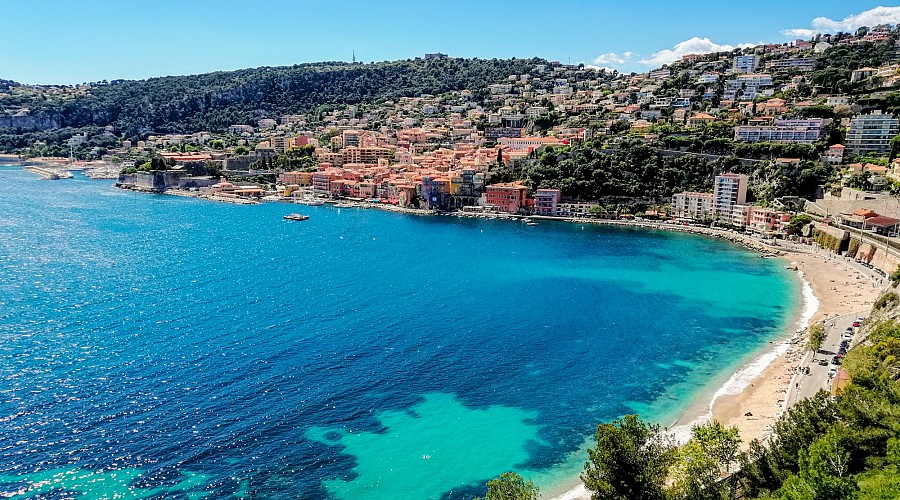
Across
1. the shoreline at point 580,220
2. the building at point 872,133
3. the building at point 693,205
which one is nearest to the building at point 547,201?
the shoreline at point 580,220

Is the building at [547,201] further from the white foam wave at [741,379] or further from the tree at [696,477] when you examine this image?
the tree at [696,477]

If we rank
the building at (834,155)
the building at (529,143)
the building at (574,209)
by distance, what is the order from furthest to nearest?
1. the building at (529,143)
2. the building at (574,209)
3. the building at (834,155)

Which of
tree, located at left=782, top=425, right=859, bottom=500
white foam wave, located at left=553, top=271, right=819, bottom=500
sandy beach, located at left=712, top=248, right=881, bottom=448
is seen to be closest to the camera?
tree, located at left=782, top=425, right=859, bottom=500

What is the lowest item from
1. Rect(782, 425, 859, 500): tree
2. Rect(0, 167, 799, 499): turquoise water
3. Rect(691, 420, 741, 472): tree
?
Rect(0, 167, 799, 499): turquoise water

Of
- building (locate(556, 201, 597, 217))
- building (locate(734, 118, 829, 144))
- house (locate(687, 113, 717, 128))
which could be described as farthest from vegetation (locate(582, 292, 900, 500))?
house (locate(687, 113, 717, 128))

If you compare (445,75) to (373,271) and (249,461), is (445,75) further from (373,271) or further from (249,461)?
(249,461)

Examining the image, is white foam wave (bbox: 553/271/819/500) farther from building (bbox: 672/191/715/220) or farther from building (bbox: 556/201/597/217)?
building (bbox: 556/201/597/217)

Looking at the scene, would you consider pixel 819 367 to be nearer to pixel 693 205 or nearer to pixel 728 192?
pixel 728 192
